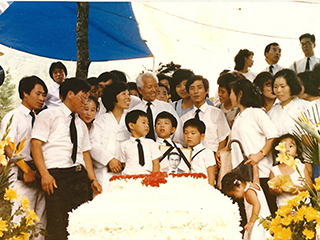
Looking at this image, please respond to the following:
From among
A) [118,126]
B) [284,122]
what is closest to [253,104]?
[284,122]

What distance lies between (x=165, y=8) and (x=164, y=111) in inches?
63.9

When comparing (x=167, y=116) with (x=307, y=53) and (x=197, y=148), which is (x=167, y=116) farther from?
(x=307, y=53)

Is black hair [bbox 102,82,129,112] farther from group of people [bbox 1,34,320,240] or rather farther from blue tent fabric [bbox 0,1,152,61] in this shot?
blue tent fabric [bbox 0,1,152,61]

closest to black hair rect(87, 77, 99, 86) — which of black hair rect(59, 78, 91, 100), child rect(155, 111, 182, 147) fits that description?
black hair rect(59, 78, 91, 100)

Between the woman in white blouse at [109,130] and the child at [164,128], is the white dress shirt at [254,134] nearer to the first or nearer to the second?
the child at [164,128]

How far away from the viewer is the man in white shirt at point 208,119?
6910mm

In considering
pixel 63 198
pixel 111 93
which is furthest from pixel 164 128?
pixel 63 198

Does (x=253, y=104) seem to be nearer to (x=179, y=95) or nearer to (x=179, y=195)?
(x=179, y=95)

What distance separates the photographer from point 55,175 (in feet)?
20.0


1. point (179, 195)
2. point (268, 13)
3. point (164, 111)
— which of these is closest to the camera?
point (179, 195)

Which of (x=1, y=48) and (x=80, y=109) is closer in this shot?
(x=80, y=109)

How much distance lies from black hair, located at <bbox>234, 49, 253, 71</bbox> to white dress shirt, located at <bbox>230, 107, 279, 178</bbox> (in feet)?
2.84

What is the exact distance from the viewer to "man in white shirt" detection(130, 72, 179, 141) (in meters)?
6.96

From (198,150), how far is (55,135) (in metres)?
1.69
